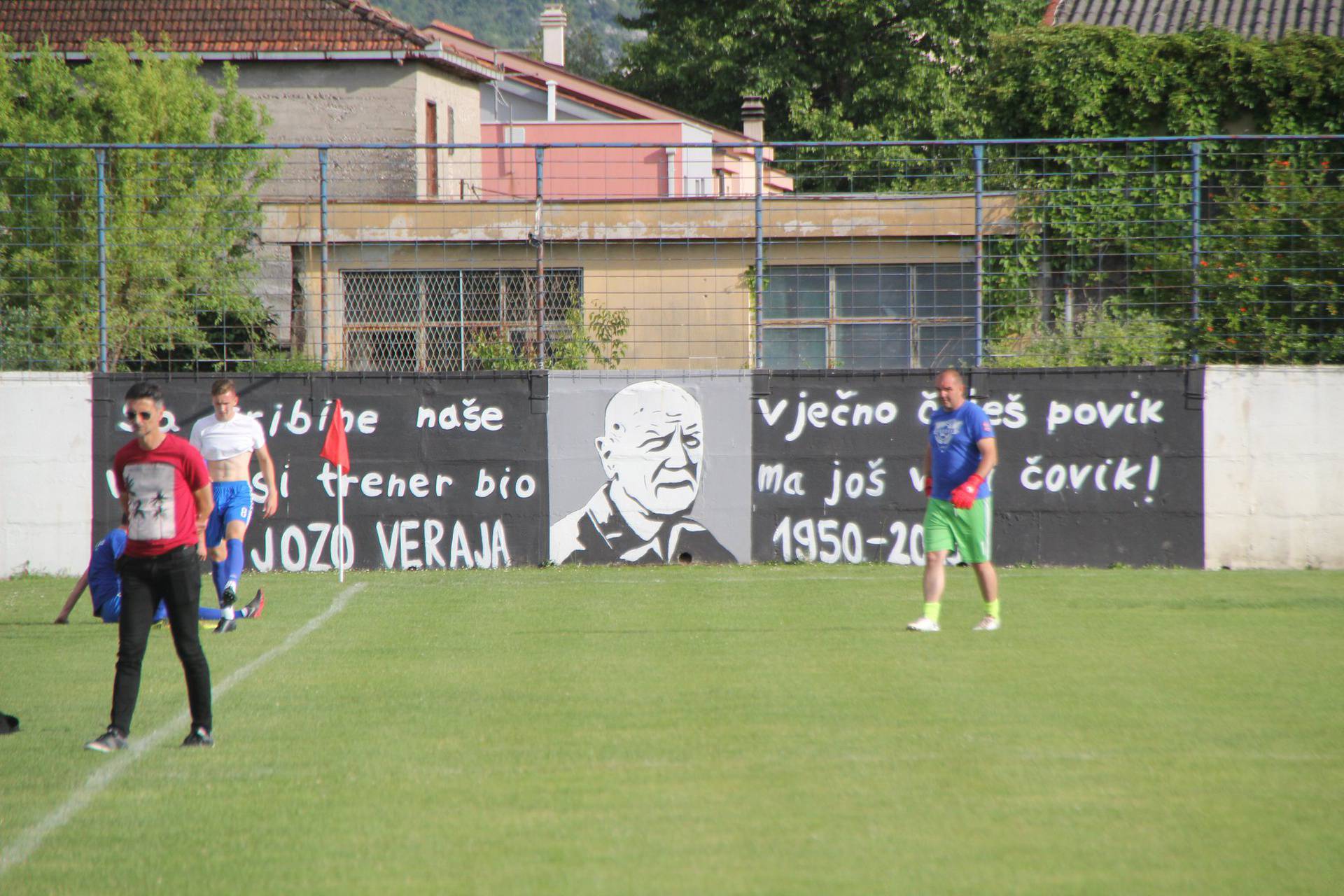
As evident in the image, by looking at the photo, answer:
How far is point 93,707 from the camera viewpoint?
24.2 ft

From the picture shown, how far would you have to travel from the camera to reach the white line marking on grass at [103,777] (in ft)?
16.1

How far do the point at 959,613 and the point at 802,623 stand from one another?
134cm

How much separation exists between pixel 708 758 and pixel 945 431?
4.31 meters

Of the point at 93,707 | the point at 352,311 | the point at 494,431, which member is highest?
the point at 352,311

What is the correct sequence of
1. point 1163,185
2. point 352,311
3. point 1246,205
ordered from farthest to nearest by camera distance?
point 352,311 → point 1163,185 → point 1246,205

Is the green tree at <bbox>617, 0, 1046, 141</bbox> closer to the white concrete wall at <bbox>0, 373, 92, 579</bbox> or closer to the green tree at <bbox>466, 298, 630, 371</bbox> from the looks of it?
the green tree at <bbox>466, 298, 630, 371</bbox>

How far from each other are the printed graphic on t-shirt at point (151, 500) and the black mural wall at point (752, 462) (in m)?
7.87

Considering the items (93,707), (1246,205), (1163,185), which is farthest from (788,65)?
(93,707)

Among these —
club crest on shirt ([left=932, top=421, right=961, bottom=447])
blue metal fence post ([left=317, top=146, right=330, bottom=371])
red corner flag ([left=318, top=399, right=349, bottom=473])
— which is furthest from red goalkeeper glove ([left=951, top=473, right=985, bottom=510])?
blue metal fence post ([left=317, top=146, right=330, bottom=371])

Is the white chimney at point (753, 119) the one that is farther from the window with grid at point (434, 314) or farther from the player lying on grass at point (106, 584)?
the player lying on grass at point (106, 584)

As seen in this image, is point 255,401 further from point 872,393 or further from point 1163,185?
point 1163,185

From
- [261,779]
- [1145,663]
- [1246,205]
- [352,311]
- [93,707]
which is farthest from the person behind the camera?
[352,311]

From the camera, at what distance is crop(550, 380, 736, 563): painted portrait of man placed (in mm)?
14484

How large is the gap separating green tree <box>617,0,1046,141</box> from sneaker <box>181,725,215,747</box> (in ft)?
117
